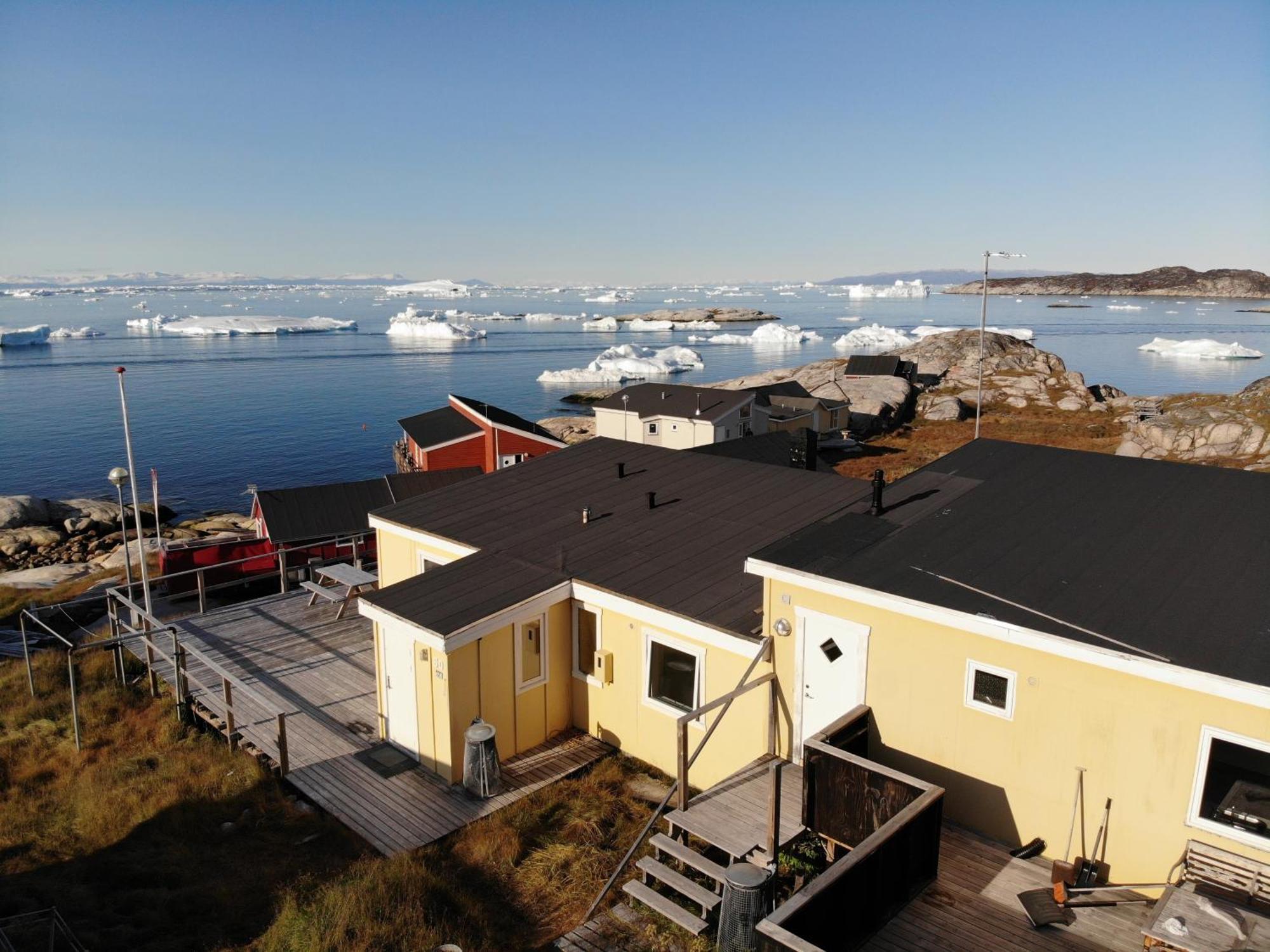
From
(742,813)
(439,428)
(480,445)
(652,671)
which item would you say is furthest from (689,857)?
(439,428)

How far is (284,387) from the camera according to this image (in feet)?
295

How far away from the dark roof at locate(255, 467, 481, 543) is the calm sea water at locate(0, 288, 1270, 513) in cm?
2521

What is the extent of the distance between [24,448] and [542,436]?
157 ft

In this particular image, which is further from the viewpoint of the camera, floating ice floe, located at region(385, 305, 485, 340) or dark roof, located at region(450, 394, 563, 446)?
floating ice floe, located at region(385, 305, 485, 340)

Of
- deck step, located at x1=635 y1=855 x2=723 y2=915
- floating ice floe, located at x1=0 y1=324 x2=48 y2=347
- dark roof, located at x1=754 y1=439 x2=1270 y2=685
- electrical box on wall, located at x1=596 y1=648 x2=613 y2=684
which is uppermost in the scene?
floating ice floe, located at x1=0 y1=324 x2=48 y2=347

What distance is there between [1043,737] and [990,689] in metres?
0.63

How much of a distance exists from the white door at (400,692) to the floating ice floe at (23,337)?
144m

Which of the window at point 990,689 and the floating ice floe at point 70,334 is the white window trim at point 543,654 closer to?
the window at point 990,689

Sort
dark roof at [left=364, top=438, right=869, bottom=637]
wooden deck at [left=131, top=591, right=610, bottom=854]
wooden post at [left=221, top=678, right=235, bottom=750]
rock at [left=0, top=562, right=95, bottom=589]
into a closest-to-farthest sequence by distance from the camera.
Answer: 1. wooden deck at [left=131, top=591, right=610, bottom=854]
2. dark roof at [left=364, top=438, right=869, bottom=637]
3. wooden post at [left=221, top=678, right=235, bottom=750]
4. rock at [left=0, top=562, right=95, bottom=589]

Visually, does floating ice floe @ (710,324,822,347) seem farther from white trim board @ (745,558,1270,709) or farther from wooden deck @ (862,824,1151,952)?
wooden deck @ (862,824,1151,952)

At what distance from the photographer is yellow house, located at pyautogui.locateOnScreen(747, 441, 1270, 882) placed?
7.13 metres

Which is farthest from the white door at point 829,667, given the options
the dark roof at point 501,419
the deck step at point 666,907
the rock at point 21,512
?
the rock at point 21,512

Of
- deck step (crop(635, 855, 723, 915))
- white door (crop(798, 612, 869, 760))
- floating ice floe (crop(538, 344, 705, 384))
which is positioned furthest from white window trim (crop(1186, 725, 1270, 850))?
floating ice floe (crop(538, 344, 705, 384))

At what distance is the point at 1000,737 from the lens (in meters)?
8.19
